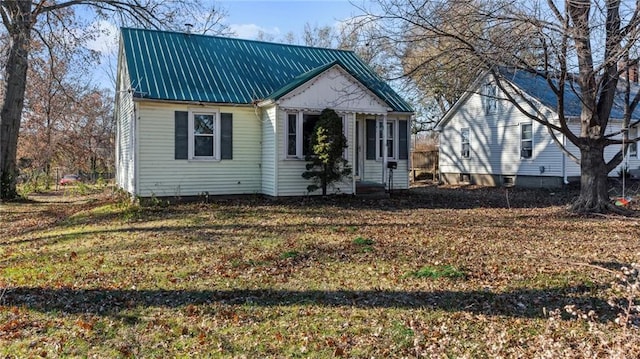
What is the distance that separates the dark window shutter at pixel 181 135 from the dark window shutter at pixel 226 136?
105 cm

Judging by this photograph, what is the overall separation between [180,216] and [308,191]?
4022mm

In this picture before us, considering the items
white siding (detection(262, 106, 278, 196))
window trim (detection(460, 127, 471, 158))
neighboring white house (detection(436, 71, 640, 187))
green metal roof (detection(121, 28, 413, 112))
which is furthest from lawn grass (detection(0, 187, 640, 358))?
window trim (detection(460, 127, 471, 158))

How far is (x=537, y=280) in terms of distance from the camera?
6039 mm

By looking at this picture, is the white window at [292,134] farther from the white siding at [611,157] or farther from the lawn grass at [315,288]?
the white siding at [611,157]

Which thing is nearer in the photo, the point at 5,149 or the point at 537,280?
the point at 537,280

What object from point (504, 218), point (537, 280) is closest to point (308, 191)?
point (504, 218)

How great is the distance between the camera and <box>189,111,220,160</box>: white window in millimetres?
14023

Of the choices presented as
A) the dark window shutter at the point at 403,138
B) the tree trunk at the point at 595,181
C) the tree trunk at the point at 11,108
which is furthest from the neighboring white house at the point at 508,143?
the tree trunk at the point at 11,108

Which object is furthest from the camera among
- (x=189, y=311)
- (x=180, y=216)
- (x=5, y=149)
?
(x=5, y=149)

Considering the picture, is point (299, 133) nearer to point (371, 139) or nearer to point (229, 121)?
point (229, 121)

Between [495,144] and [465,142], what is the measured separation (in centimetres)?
229

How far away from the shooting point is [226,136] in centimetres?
1441

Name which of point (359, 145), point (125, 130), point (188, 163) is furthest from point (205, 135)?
point (359, 145)

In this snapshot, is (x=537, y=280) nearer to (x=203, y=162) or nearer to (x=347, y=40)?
(x=347, y=40)
